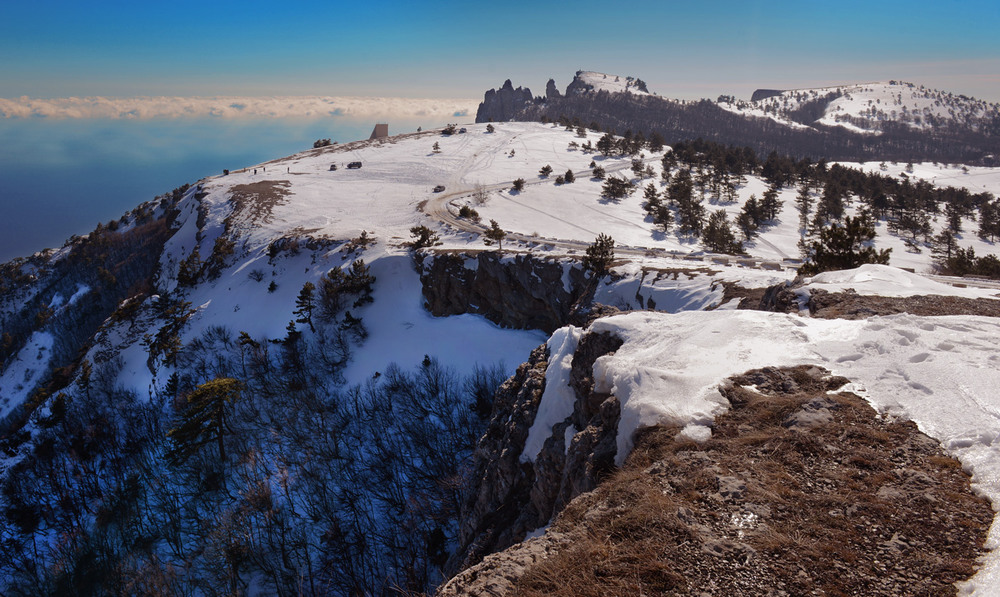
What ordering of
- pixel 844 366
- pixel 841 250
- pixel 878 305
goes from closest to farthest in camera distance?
pixel 844 366 → pixel 878 305 → pixel 841 250

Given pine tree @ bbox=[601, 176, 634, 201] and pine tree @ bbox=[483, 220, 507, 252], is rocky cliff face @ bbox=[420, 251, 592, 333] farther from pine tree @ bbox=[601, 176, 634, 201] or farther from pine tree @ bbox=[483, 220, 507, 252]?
pine tree @ bbox=[601, 176, 634, 201]

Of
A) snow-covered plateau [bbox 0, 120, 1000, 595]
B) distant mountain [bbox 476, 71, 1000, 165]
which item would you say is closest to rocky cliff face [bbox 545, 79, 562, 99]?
distant mountain [bbox 476, 71, 1000, 165]

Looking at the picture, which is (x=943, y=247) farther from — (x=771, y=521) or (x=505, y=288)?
(x=771, y=521)

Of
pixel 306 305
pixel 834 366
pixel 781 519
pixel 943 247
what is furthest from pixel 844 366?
pixel 943 247

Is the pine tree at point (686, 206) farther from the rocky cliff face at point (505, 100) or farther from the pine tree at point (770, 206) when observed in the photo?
the rocky cliff face at point (505, 100)

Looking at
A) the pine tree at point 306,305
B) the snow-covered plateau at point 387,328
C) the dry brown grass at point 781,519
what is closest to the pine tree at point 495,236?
the snow-covered plateau at point 387,328

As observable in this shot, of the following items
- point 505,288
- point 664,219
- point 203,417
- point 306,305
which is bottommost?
point 203,417

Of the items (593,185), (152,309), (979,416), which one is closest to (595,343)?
(979,416)
